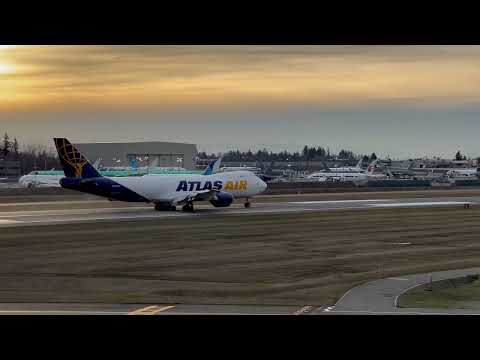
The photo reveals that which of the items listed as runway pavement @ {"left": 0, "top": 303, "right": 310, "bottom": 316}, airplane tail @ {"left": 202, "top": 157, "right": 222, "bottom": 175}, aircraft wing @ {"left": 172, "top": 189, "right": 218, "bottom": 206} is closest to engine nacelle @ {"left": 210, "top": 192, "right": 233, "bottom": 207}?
aircraft wing @ {"left": 172, "top": 189, "right": 218, "bottom": 206}

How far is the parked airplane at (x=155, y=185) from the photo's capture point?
54.2 metres

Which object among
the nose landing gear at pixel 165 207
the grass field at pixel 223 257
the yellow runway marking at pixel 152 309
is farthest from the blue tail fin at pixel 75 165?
the yellow runway marking at pixel 152 309

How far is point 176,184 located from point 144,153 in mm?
84947

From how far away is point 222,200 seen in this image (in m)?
58.7

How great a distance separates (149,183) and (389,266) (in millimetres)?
31458

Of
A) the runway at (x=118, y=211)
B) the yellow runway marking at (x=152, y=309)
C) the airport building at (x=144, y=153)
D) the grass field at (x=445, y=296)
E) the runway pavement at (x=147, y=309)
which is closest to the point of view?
the yellow runway marking at (x=152, y=309)

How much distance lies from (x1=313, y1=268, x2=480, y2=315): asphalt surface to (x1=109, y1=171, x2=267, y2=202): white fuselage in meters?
33.1

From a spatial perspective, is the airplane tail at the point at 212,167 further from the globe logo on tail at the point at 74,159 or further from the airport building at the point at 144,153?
the airport building at the point at 144,153

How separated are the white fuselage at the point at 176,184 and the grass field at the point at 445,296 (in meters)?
35.5

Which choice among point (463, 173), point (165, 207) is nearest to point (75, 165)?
point (165, 207)
